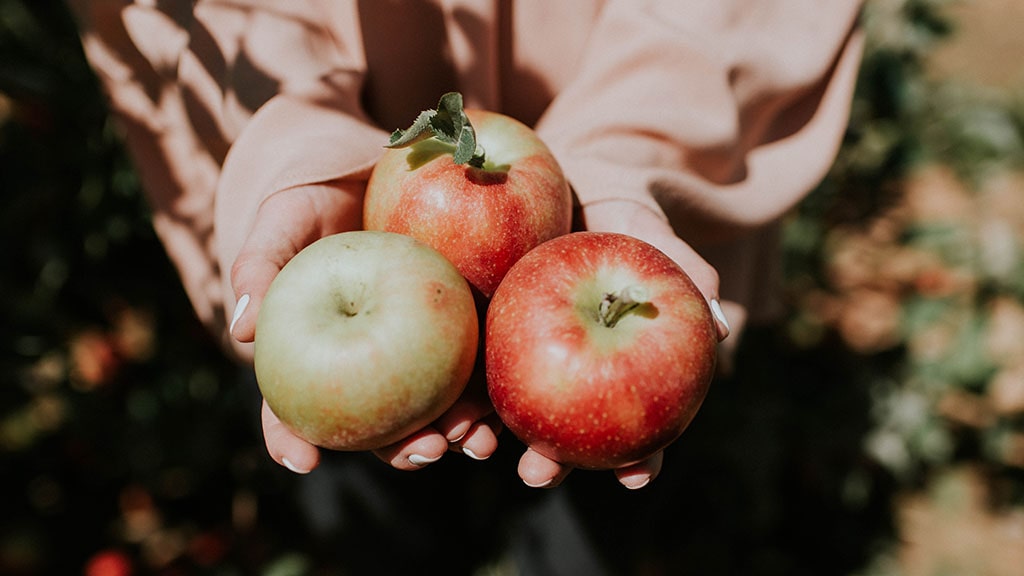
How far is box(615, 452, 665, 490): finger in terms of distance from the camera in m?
1.36

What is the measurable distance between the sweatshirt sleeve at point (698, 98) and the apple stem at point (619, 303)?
13.8 inches

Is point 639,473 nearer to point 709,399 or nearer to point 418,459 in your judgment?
point 418,459

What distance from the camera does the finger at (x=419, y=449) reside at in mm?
1295

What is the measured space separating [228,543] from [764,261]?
1979 millimetres

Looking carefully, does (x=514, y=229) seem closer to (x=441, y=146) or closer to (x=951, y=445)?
(x=441, y=146)

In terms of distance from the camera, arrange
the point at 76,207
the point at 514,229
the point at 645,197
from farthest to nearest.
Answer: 1. the point at 76,207
2. the point at 645,197
3. the point at 514,229

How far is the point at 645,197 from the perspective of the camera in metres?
1.57

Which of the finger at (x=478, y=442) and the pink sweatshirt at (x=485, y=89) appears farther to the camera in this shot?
the pink sweatshirt at (x=485, y=89)

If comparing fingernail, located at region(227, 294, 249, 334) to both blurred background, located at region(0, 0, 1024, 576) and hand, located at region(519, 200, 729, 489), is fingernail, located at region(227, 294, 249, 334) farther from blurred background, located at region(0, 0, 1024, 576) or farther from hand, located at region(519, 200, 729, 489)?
blurred background, located at region(0, 0, 1024, 576)

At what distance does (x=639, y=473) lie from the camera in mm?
1369

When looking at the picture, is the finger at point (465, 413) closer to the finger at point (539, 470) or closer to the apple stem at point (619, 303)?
the finger at point (539, 470)

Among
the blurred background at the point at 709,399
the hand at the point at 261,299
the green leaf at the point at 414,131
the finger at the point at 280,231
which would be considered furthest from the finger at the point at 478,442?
the blurred background at the point at 709,399

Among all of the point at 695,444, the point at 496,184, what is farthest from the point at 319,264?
the point at 695,444

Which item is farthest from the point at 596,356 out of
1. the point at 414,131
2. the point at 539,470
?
the point at 414,131
